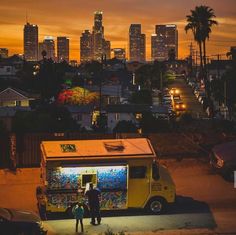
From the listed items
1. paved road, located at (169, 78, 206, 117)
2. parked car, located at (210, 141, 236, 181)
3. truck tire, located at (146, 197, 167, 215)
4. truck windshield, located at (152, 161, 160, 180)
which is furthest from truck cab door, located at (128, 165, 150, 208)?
paved road, located at (169, 78, 206, 117)

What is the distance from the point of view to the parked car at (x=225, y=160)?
22109 mm

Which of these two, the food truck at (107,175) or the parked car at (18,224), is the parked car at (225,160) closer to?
the food truck at (107,175)

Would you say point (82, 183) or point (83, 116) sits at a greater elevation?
point (83, 116)

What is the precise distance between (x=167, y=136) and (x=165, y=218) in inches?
413

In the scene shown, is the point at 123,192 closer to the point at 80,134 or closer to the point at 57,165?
the point at 57,165

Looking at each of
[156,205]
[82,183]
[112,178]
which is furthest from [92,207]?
[156,205]

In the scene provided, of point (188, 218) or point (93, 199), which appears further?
point (188, 218)

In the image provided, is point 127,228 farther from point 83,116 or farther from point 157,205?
point 83,116

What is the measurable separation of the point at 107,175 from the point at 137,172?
101 cm

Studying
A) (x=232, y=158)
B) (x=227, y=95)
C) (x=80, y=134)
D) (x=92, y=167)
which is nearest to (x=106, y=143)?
(x=92, y=167)

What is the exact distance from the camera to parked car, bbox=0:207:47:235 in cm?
1391

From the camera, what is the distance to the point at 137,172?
1738 cm

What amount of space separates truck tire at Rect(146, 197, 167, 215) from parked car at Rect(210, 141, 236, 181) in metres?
5.23

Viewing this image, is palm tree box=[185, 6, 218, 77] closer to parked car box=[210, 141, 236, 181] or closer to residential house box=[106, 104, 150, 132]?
residential house box=[106, 104, 150, 132]
